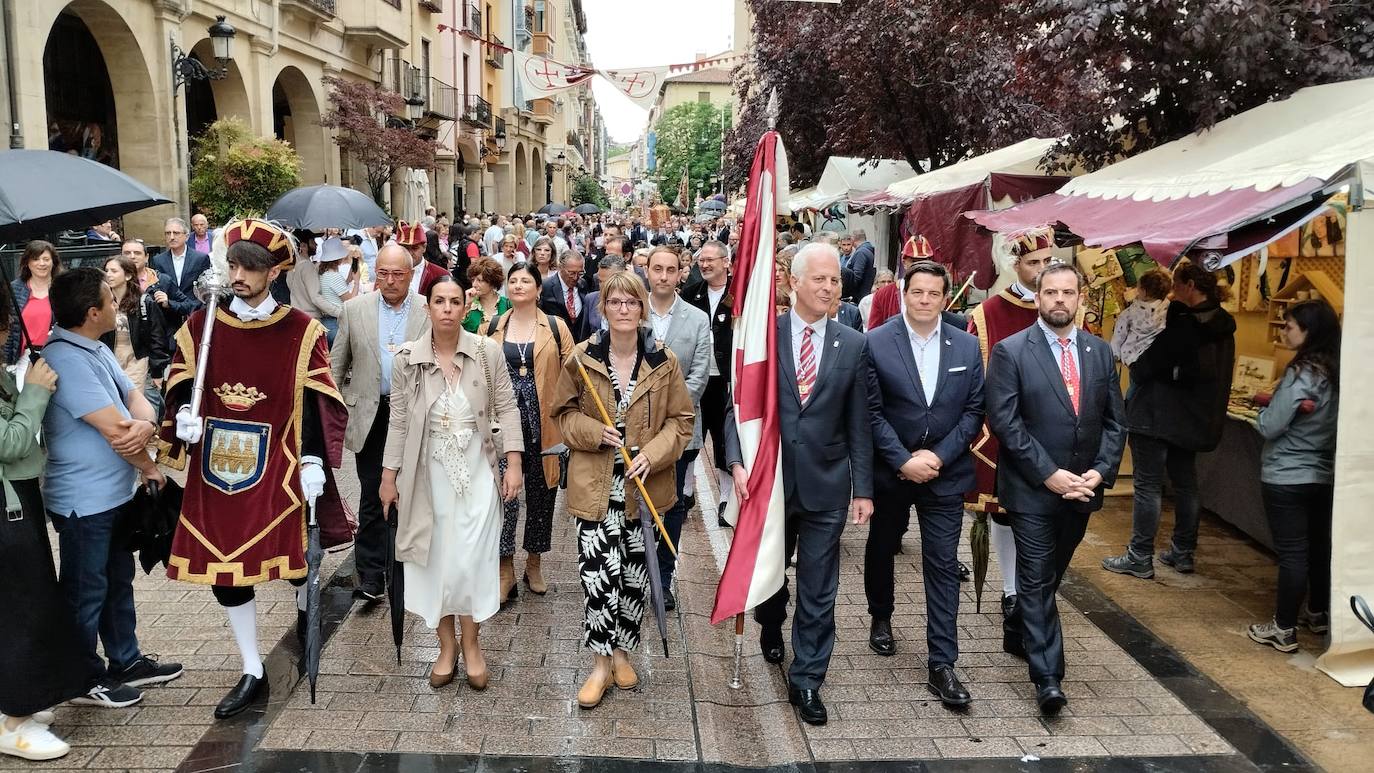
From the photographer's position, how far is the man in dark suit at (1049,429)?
484 cm

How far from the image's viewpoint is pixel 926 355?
508 centimetres

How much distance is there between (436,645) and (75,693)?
67.0 inches

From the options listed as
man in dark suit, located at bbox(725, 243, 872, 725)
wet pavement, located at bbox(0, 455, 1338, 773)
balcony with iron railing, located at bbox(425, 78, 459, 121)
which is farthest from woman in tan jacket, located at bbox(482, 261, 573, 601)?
balcony with iron railing, located at bbox(425, 78, 459, 121)

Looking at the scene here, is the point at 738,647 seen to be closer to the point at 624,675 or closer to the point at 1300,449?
the point at 624,675

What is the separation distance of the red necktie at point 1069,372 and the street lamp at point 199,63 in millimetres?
13799

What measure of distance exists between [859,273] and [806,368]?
7921 mm

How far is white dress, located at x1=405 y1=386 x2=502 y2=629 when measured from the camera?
487 centimetres

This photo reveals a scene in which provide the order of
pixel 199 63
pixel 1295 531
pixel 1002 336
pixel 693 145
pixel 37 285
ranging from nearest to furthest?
pixel 1295 531 → pixel 1002 336 → pixel 37 285 → pixel 199 63 → pixel 693 145

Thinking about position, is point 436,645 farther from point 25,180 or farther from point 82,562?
point 25,180

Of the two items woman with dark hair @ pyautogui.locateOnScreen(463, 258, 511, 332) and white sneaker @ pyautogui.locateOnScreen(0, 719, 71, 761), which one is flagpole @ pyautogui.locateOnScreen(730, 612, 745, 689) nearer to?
white sneaker @ pyautogui.locateOnScreen(0, 719, 71, 761)

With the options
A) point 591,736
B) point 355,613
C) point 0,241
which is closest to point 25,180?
point 0,241

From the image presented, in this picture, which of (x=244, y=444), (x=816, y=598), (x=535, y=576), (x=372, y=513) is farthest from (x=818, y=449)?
(x=372, y=513)

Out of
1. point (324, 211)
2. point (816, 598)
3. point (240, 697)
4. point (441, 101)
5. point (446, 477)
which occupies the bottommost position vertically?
point (240, 697)

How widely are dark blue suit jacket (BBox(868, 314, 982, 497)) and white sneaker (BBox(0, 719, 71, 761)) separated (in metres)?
3.63
